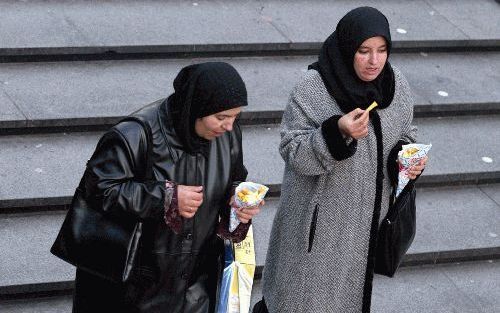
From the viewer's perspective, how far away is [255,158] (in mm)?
6605

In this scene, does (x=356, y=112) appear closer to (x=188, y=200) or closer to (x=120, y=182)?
(x=188, y=200)

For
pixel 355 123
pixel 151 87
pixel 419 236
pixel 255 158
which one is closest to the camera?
pixel 355 123

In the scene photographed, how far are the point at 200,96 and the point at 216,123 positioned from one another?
116mm

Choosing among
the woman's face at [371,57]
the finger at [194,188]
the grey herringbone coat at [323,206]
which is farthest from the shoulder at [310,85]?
the finger at [194,188]

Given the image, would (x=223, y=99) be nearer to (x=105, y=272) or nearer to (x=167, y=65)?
(x=105, y=272)

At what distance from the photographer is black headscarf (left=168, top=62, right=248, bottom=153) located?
3939 mm

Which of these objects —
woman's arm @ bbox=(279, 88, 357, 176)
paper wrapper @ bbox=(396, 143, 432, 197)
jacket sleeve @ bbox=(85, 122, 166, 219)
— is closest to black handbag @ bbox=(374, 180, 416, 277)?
paper wrapper @ bbox=(396, 143, 432, 197)

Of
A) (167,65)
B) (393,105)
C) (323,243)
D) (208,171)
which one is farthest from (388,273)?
(167,65)

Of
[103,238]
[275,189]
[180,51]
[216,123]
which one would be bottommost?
[275,189]

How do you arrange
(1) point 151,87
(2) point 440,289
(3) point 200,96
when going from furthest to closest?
(1) point 151,87 → (2) point 440,289 → (3) point 200,96

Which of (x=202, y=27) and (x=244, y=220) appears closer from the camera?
(x=244, y=220)

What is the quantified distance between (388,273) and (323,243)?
32 centimetres

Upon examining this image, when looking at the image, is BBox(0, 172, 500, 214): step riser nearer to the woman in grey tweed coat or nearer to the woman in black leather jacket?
the woman in grey tweed coat

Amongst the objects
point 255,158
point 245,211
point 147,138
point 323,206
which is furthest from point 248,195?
point 255,158
